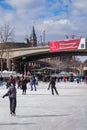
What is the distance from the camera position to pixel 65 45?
71.5 meters

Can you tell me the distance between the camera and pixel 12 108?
601 inches

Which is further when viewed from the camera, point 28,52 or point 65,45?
point 28,52

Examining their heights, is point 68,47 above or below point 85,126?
above

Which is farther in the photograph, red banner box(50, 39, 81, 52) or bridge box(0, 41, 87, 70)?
bridge box(0, 41, 87, 70)

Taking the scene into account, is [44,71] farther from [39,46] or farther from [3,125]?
[3,125]

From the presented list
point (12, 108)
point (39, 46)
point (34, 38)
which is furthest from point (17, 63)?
point (34, 38)

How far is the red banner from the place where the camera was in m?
68.8

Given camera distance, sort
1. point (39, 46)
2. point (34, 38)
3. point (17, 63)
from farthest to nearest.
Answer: point (34, 38) < point (17, 63) < point (39, 46)

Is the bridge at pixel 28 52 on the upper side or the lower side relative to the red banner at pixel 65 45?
lower

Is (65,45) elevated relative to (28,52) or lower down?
elevated

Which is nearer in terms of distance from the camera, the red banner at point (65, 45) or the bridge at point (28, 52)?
the red banner at point (65, 45)

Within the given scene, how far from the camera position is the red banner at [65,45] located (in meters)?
68.8

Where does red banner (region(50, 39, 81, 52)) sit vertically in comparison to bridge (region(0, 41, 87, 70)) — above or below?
above

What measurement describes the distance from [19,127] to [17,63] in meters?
80.8
